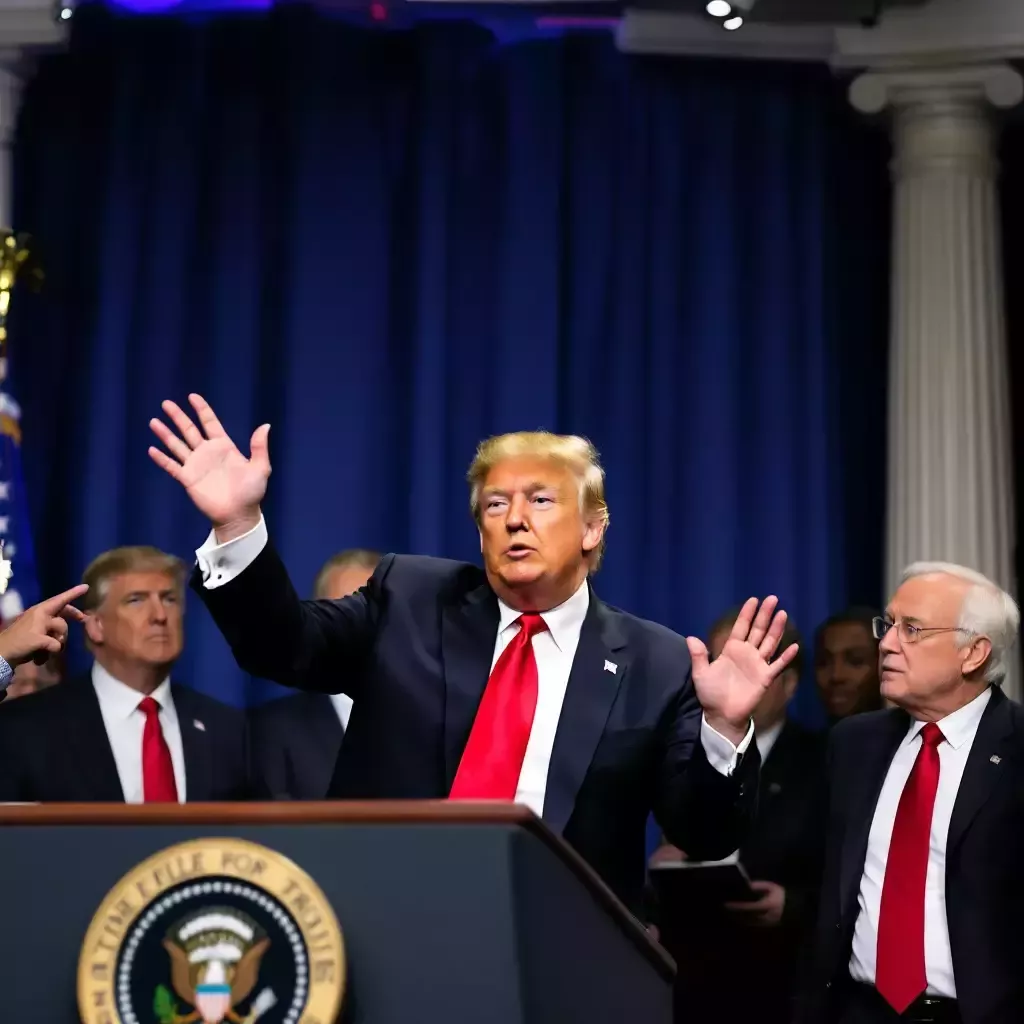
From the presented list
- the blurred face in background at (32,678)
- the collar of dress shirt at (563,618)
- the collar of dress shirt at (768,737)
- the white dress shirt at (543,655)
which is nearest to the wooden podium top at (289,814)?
the white dress shirt at (543,655)

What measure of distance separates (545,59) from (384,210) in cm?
72

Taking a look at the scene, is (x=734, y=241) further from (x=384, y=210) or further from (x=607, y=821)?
(x=607, y=821)

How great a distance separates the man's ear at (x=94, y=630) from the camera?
13.5 ft

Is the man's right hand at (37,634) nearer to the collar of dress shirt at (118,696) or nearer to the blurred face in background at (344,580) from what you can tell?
the collar of dress shirt at (118,696)

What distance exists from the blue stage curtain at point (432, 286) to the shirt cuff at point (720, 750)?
2.95m

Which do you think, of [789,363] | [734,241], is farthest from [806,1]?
[789,363]

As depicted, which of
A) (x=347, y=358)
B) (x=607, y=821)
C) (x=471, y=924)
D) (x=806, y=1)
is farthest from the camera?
(x=347, y=358)

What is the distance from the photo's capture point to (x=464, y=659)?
8.84ft

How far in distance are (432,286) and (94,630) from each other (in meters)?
1.80

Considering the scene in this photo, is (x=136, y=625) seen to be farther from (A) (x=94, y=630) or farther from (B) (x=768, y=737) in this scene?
(B) (x=768, y=737)

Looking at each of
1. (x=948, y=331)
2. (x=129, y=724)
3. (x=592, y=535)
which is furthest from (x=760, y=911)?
(x=948, y=331)

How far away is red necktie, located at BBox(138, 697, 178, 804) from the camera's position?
3.96 m

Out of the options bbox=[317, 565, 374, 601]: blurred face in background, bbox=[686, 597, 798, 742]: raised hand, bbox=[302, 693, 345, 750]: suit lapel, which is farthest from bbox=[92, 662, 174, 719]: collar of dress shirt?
bbox=[686, 597, 798, 742]: raised hand

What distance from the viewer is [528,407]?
5.38 m
